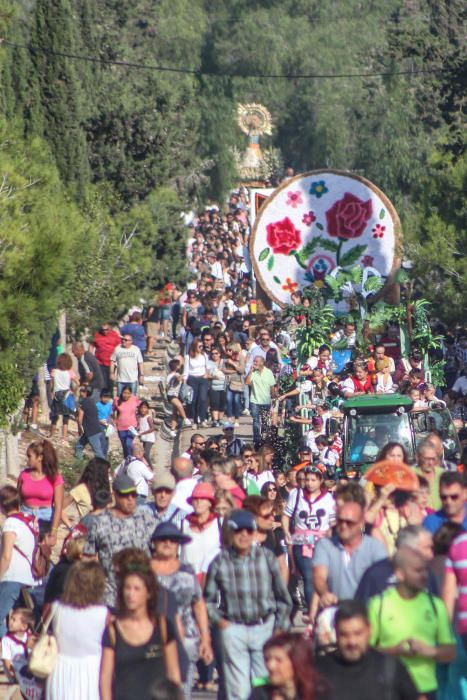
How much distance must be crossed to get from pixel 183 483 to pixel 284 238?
19627 millimetres

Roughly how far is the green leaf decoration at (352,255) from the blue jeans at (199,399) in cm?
705

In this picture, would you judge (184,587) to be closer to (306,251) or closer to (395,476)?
(395,476)

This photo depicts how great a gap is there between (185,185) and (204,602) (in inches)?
1648

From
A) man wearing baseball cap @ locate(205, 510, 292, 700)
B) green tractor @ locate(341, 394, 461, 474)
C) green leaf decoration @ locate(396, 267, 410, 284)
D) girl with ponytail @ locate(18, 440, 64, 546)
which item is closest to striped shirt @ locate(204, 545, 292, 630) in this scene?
man wearing baseball cap @ locate(205, 510, 292, 700)

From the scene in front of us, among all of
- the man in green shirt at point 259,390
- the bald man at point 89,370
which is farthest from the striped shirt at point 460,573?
the bald man at point 89,370

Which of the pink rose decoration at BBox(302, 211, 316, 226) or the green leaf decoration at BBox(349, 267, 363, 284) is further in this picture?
the pink rose decoration at BBox(302, 211, 316, 226)

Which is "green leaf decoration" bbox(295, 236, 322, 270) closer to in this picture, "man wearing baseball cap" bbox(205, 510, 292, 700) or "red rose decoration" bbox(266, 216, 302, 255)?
"red rose decoration" bbox(266, 216, 302, 255)

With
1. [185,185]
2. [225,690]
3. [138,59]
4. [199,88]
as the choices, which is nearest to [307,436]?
[225,690]

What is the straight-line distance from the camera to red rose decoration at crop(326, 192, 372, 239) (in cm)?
3194

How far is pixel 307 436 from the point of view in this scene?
67.2ft

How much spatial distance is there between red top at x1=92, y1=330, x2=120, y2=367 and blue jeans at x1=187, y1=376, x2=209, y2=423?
2.06m

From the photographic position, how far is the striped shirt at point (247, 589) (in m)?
9.71

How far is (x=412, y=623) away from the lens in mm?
8250

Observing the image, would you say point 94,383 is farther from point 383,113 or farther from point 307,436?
point 383,113
